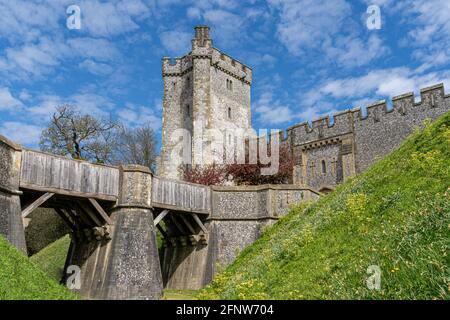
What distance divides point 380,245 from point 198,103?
31665mm

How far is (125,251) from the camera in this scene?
17078 millimetres

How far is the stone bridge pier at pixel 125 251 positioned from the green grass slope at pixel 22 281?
693cm

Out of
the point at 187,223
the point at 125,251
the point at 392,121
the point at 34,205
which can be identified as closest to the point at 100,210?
the point at 125,251

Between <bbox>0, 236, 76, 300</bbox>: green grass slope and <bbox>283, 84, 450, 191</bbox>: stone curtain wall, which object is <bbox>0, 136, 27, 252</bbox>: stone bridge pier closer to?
<bbox>0, 236, 76, 300</bbox>: green grass slope

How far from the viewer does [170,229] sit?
2389cm

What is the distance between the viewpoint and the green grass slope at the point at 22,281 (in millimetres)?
7968

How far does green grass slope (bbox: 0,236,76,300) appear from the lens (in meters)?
7.97

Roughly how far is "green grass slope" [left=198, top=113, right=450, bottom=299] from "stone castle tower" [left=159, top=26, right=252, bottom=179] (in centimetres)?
2624

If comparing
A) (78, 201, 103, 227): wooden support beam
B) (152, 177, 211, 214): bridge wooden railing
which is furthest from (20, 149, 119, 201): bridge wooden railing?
(152, 177, 211, 214): bridge wooden railing

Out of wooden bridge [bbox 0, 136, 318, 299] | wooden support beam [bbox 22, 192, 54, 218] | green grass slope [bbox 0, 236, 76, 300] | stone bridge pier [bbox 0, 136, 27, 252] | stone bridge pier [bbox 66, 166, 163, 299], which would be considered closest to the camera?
green grass slope [bbox 0, 236, 76, 300]

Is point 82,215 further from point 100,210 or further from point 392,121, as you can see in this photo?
point 392,121
